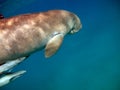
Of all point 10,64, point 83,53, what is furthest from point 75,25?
point 83,53

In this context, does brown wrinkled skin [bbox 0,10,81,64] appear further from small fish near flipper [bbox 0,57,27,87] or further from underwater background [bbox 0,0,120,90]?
underwater background [bbox 0,0,120,90]

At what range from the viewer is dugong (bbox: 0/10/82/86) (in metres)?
4.03

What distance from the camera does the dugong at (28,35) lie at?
13.2 feet

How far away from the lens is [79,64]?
14.2m

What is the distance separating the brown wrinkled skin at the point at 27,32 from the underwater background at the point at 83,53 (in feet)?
28.8

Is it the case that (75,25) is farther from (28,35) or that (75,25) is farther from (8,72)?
(8,72)

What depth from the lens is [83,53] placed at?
14.0 meters

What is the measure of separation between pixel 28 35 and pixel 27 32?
5cm

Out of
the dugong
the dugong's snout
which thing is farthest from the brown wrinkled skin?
the dugong's snout

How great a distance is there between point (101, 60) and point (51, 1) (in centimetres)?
338

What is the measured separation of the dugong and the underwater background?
880 cm

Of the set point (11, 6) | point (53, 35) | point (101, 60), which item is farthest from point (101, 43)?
point (53, 35)

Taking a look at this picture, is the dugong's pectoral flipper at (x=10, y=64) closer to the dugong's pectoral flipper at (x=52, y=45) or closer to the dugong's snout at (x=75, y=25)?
the dugong's pectoral flipper at (x=52, y=45)

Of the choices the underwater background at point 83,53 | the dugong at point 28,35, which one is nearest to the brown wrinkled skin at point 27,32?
the dugong at point 28,35
